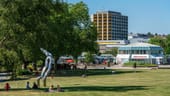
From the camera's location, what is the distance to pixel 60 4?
1710 inches

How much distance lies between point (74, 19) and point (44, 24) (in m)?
49.4

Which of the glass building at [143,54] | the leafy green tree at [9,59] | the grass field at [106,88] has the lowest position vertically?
the grass field at [106,88]

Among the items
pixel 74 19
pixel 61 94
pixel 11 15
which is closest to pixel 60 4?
pixel 11 15

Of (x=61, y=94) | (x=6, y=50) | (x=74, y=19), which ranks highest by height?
(x=74, y=19)

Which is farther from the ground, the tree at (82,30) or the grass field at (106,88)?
the tree at (82,30)

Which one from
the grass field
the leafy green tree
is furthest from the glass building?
the leafy green tree

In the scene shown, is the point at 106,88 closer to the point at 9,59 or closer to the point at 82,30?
the point at 9,59

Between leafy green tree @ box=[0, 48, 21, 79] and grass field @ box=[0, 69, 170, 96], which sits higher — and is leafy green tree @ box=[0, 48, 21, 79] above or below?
above

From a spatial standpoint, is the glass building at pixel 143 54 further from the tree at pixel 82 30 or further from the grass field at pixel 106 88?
the grass field at pixel 106 88

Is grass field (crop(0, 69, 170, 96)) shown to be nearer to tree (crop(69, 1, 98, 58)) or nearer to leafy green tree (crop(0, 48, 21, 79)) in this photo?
leafy green tree (crop(0, 48, 21, 79))

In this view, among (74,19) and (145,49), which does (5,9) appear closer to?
(74,19)

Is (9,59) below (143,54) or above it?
below

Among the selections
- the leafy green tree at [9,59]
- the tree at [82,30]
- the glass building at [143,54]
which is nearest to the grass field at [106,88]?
the leafy green tree at [9,59]

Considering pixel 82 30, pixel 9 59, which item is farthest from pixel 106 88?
pixel 82 30
